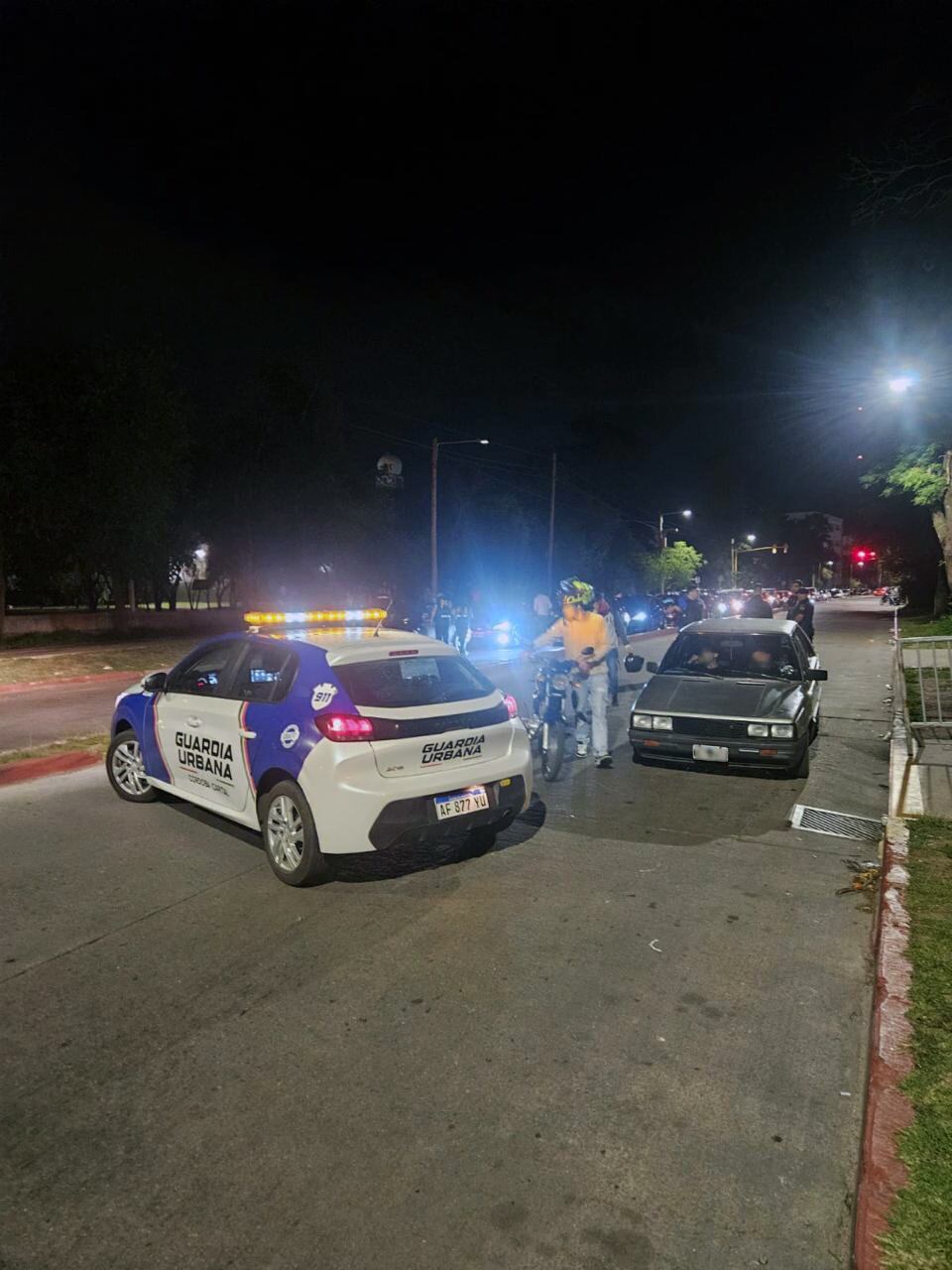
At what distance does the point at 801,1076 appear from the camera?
10.8ft

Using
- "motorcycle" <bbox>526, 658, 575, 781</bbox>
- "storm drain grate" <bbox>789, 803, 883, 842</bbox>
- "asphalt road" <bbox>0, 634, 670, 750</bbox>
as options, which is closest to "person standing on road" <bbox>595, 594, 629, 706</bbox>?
"motorcycle" <bbox>526, 658, 575, 781</bbox>

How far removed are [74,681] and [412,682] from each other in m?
15.1

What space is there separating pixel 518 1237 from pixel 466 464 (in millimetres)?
52617

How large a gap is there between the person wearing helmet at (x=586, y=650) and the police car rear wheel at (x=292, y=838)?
4.17 m

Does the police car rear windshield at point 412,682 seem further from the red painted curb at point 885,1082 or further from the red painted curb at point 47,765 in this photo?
the red painted curb at point 47,765

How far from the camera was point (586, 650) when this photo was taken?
855 centimetres

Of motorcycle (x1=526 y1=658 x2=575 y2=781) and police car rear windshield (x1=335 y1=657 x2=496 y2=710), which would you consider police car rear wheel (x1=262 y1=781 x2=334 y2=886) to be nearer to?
police car rear windshield (x1=335 y1=657 x2=496 y2=710)

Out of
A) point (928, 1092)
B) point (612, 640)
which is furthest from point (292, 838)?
point (612, 640)

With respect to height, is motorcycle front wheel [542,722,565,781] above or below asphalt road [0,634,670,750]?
above

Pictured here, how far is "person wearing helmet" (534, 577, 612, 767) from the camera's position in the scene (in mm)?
8578

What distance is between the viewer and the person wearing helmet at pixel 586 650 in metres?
8.58

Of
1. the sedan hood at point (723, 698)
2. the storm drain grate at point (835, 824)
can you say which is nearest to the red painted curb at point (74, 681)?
the sedan hood at point (723, 698)

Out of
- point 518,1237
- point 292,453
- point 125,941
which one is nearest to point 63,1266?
point 518,1237

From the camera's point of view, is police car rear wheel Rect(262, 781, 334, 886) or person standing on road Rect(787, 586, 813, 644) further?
person standing on road Rect(787, 586, 813, 644)
